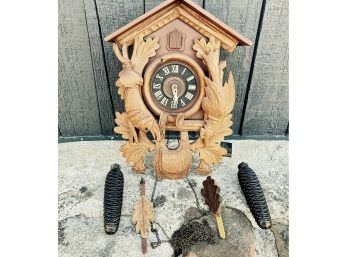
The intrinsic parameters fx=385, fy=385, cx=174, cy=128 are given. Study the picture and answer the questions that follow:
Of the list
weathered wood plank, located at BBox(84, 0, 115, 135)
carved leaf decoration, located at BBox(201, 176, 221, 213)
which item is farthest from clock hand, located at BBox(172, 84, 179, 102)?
weathered wood plank, located at BBox(84, 0, 115, 135)

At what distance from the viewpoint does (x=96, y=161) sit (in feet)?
5.26

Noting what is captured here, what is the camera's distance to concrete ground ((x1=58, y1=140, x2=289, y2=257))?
1.22 m

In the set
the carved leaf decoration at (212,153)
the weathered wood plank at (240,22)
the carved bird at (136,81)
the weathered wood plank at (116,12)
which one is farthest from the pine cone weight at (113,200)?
the weathered wood plank at (240,22)

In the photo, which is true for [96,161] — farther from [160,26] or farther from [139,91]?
[160,26]

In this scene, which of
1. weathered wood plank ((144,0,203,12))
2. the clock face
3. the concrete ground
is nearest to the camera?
the concrete ground

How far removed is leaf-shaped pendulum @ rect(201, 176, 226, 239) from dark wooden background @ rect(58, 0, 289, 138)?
0.53 m

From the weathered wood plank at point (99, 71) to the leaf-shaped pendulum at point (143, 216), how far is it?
1.73 ft

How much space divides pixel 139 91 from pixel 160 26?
231 millimetres

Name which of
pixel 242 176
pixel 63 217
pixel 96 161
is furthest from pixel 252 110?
pixel 63 217

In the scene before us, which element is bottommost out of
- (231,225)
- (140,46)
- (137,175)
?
(231,225)

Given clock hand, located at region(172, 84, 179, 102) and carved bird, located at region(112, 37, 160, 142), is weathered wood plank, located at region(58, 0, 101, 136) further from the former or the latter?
clock hand, located at region(172, 84, 179, 102)

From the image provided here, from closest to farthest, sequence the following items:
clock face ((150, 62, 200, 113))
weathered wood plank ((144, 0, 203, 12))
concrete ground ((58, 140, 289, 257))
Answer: concrete ground ((58, 140, 289, 257)) → clock face ((150, 62, 200, 113)) → weathered wood plank ((144, 0, 203, 12))

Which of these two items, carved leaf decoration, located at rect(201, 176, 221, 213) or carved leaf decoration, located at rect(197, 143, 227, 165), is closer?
carved leaf decoration, located at rect(201, 176, 221, 213)

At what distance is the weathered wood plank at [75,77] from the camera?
1.51 m
